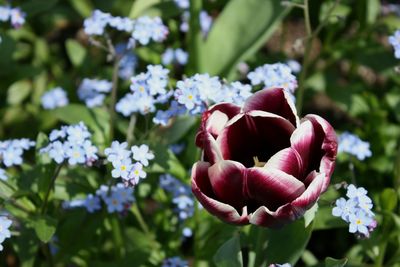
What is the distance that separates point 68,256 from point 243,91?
0.71 meters

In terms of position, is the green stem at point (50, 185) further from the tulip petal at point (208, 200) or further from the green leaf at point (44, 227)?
the tulip petal at point (208, 200)

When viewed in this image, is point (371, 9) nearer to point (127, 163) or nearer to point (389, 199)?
point (389, 199)

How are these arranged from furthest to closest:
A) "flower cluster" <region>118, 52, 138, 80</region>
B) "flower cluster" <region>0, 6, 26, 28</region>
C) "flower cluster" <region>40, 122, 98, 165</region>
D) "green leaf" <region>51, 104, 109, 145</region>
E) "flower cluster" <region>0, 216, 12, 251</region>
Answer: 1. "flower cluster" <region>118, 52, 138, 80</region>
2. "flower cluster" <region>0, 6, 26, 28</region>
3. "green leaf" <region>51, 104, 109, 145</region>
4. "flower cluster" <region>40, 122, 98, 165</region>
5. "flower cluster" <region>0, 216, 12, 251</region>

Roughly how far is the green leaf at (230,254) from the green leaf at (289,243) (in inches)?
7.6

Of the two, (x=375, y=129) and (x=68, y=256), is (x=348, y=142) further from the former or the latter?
(x=68, y=256)

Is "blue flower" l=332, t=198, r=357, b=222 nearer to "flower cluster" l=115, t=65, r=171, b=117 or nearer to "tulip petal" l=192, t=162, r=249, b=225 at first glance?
"tulip petal" l=192, t=162, r=249, b=225

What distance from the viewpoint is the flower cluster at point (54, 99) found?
8.47 feet

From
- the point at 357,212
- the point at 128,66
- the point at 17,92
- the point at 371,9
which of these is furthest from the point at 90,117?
the point at 371,9

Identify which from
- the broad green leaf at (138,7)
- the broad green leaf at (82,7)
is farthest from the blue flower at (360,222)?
the broad green leaf at (82,7)

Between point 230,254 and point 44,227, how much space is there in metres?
0.48

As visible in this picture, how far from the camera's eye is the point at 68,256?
2150 millimetres

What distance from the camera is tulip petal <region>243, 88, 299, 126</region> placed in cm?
161

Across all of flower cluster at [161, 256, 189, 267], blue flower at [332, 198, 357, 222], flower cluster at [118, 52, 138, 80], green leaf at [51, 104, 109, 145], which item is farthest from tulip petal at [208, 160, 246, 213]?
flower cluster at [118, 52, 138, 80]

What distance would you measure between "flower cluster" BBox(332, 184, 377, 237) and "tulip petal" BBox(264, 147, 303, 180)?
217 mm
